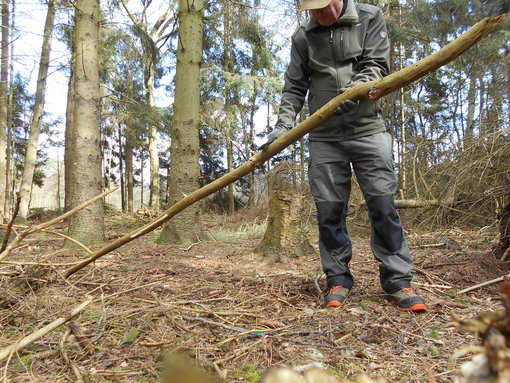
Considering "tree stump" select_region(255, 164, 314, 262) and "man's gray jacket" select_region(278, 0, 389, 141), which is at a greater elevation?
"man's gray jacket" select_region(278, 0, 389, 141)

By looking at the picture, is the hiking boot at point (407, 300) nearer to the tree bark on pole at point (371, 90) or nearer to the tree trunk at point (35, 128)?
the tree bark on pole at point (371, 90)

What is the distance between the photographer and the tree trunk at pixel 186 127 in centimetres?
564

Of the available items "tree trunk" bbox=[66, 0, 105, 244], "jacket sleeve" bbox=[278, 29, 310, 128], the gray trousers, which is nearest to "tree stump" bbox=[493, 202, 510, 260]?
the gray trousers

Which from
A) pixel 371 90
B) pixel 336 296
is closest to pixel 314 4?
pixel 371 90

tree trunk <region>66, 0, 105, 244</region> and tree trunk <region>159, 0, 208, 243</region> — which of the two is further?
tree trunk <region>159, 0, 208, 243</region>

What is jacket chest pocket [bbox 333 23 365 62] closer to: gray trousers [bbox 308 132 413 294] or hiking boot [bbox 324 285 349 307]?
gray trousers [bbox 308 132 413 294]

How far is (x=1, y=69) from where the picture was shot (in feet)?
42.4

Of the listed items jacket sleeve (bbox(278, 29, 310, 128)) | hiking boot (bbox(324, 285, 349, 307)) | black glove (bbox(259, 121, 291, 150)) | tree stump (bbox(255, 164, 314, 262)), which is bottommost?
hiking boot (bbox(324, 285, 349, 307))

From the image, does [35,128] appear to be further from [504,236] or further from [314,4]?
[504,236]

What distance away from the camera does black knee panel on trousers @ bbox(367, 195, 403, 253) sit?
254 cm

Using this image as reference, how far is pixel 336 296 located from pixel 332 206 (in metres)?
0.66

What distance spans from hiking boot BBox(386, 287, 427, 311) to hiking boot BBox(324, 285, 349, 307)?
1.07 ft

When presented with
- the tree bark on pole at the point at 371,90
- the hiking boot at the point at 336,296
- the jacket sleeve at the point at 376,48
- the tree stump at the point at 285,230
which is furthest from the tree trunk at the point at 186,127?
the jacket sleeve at the point at 376,48

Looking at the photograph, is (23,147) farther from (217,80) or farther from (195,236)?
(195,236)
